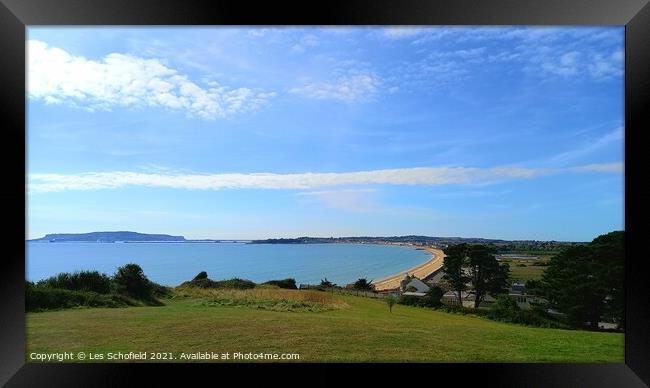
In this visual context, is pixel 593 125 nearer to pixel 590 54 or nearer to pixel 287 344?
pixel 590 54

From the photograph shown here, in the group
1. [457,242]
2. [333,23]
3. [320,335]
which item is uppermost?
[333,23]

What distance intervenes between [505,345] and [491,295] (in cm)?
89

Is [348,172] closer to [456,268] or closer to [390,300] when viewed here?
[390,300]

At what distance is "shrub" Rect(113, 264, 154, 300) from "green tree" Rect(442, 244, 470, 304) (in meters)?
3.99

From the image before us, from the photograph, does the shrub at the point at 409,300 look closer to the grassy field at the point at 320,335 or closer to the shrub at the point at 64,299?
the grassy field at the point at 320,335

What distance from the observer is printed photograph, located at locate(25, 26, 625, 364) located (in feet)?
14.2

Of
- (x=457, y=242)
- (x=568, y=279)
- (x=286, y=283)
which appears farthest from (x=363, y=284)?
(x=568, y=279)

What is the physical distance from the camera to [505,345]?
4043mm

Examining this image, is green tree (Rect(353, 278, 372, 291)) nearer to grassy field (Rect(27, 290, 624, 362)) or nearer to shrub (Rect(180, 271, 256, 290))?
grassy field (Rect(27, 290, 624, 362))

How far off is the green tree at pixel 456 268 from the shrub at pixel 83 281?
4491 millimetres

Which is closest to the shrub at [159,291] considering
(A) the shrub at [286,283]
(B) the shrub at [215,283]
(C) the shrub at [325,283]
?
(B) the shrub at [215,283]

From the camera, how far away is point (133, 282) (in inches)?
195

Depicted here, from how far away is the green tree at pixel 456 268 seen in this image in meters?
4.85

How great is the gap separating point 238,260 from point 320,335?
6.10 feet
